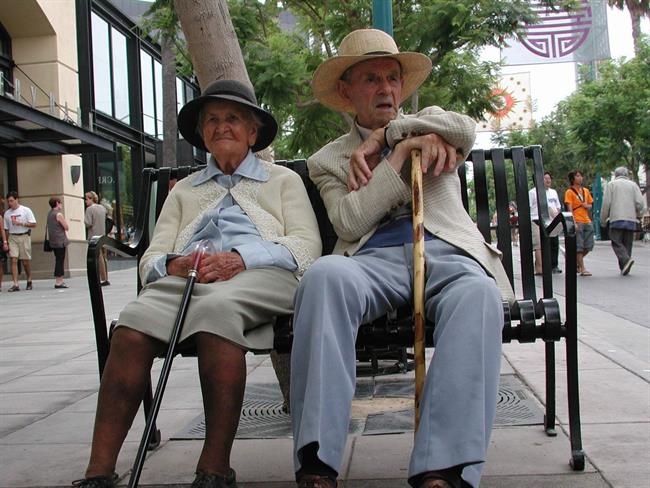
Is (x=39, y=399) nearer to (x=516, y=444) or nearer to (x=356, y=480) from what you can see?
(x=356, y=480)

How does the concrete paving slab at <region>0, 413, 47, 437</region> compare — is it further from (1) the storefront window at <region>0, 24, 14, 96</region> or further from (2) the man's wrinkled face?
(1) the storefront window at <region>0, 24, 14, 96</region>

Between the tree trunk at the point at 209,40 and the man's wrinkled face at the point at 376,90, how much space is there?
1264mm

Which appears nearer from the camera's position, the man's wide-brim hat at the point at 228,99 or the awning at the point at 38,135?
the man's wide-brim hat at the point at 228,99

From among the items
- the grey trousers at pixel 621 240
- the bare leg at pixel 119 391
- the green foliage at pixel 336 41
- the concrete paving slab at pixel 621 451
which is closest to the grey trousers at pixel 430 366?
the bare leg at pixel 119 391

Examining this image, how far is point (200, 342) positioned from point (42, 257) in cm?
1693

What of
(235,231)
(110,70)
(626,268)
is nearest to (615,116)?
(110,70)

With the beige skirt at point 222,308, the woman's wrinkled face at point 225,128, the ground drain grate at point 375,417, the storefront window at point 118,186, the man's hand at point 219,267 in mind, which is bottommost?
the ground drain grate at point 375,417

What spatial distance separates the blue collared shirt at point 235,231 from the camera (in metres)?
2.88

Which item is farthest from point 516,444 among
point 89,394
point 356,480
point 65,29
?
point 65,29

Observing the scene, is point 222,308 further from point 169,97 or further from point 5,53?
point 5,53

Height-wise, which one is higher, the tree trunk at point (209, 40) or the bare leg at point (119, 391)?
the tree trunk at point (209, 40)

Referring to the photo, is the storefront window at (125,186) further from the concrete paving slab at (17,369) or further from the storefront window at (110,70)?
the concrete paving slab at (17,369)

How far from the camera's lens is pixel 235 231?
10.1 ft

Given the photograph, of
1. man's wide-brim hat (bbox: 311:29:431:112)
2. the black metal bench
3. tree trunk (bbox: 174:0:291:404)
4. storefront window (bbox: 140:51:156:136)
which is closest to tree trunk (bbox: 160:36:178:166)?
storefront window (bbox: 140:51:156:136)
